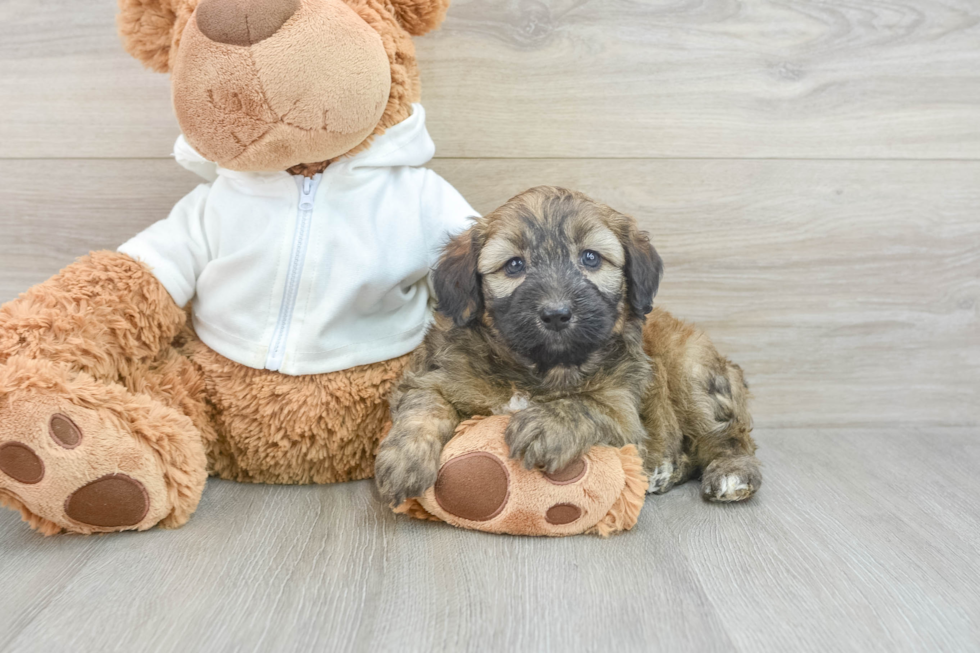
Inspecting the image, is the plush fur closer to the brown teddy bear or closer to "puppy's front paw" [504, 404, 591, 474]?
"puppy's front paw" [504, 404, 591, 474]

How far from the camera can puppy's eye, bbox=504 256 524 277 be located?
1.64 meters

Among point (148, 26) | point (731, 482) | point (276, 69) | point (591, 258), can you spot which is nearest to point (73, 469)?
point (276, 69)

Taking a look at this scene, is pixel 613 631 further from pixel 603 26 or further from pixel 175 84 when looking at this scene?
pixel 603 26

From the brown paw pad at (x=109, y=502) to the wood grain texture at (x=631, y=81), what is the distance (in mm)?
1094

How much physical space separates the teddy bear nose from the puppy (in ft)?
1.98

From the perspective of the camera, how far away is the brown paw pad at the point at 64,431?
4.80 feet

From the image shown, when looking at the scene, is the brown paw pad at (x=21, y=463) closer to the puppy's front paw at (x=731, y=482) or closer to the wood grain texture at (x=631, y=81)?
the wood grain texture at (x=631, y=81)

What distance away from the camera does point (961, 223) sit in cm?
236

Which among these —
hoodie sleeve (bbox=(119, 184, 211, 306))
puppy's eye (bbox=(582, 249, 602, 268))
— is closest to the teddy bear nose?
hoodie sleeve (bbox=(119, 184, 211, 306))

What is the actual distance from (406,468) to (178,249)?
2.70 ft

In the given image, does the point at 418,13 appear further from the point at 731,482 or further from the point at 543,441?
the point at 731,482

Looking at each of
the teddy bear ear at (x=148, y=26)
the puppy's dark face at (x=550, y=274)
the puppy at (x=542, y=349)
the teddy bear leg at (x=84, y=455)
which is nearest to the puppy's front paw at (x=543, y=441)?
the puppy at (x=542, y=349)

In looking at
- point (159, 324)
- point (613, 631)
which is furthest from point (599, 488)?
point (159, 324)

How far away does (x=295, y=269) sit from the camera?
1.80m
